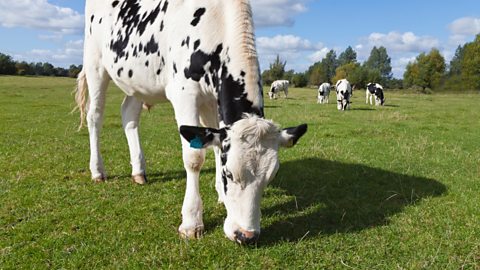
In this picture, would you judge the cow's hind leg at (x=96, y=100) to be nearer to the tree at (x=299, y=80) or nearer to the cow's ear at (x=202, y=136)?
the cow's ear at (x=202, y=136)

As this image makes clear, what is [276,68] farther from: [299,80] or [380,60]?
[380,60]

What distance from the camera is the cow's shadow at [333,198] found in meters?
5.08

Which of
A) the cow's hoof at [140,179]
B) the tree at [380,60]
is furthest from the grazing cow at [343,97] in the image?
the tree at [380,60]

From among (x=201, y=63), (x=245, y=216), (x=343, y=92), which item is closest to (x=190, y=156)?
(x=201, y=63)

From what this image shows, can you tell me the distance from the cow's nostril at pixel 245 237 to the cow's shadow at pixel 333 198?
0.35 m

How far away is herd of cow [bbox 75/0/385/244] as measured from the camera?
4145 mm

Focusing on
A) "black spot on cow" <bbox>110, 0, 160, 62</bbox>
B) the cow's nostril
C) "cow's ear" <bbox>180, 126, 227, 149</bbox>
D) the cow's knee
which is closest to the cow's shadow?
the cow's nostril

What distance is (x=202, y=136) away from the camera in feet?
14.1

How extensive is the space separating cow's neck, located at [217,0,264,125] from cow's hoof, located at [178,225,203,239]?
1.27 m

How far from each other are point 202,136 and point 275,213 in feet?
5.79

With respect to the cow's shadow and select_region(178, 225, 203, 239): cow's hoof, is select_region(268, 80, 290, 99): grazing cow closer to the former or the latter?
the cow's shadow

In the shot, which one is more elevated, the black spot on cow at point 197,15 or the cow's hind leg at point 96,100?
the black spot on cow at point 197,15

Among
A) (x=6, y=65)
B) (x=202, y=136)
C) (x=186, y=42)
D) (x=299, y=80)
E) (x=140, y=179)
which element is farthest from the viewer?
(x=299, y=80)

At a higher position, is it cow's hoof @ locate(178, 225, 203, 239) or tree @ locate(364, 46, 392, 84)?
tree @ locate(364, 46, 392, 84)
